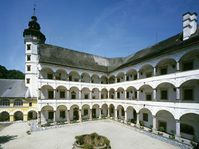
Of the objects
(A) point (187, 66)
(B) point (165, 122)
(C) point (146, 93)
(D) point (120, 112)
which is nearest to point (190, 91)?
(A) point (187, 66)

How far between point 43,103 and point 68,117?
554 centimetres

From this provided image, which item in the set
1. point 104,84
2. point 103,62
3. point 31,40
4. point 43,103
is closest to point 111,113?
point 104,84

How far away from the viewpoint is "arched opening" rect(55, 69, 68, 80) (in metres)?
28.3

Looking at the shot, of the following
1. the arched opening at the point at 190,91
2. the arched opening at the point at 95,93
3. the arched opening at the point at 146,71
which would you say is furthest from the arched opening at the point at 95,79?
the arched opening at the point at 190,91

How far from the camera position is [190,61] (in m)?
18.3

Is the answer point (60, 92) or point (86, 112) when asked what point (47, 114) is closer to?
point (60, 92)

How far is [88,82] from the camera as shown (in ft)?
106

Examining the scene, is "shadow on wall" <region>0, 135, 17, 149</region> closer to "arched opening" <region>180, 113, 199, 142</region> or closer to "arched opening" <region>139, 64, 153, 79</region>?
"arched opening" <region>139, 64, 153, 79</region>

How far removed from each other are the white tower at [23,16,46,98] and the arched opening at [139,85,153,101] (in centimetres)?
2396

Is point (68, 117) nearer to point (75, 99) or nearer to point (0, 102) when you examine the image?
point (75, 99)

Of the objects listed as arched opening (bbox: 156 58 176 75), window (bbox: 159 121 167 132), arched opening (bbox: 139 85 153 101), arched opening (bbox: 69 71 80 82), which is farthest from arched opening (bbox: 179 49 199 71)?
arched opening (bbox: 69 71 80 82)

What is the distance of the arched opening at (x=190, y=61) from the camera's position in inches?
691

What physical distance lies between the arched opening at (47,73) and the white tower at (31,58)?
7720 mm

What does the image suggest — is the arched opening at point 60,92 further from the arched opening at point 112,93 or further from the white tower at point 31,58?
the arched opening at point 112,93
